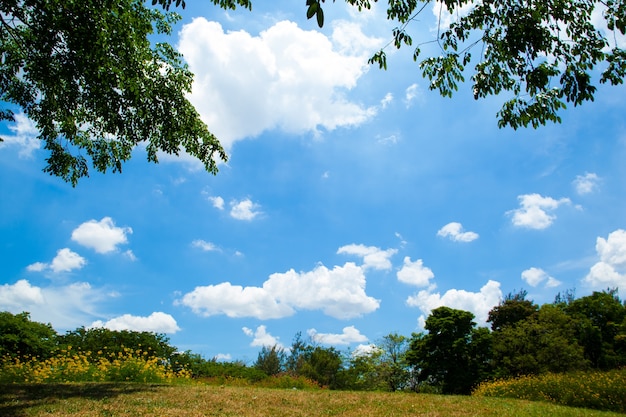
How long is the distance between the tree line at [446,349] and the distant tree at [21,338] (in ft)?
0.13

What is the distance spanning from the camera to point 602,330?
1382 inches

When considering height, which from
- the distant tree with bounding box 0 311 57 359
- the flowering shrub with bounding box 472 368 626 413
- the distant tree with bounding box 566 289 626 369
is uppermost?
the distant tree with bounding box 566 289 626 369

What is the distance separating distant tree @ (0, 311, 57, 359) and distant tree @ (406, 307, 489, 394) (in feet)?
91.2

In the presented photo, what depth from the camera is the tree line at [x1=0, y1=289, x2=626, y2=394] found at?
21750 millimetres

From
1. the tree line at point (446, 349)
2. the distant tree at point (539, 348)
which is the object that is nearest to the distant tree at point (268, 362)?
the tree line at point (446, 349)

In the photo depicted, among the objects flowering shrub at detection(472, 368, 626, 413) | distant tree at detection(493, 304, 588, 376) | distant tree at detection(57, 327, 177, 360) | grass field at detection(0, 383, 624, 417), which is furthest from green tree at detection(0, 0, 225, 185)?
distant tree at detection(493, 304, 588, 376)

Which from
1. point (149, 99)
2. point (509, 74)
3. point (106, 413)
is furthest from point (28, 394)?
point (509, 74)

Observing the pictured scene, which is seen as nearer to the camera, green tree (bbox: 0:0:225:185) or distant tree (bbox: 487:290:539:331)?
green tree (bbox: 0:0:225:185)

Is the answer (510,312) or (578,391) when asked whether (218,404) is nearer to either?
(578,391)

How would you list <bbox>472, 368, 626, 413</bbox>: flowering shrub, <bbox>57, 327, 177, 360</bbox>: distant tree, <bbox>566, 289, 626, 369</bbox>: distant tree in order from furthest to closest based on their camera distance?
<bbox>566, 289, 626, 369</bbox>: distant tree → <bbox>57, 327, 177, 360</bbox>: distant tree → <bbox>472, 368, 626, 413</bbox>: flowering shrub

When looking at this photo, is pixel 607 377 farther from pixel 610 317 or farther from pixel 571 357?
pixel 610 317

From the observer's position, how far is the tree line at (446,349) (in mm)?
21750

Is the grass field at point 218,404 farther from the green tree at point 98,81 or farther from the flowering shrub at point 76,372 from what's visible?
the green tree at point 98,81

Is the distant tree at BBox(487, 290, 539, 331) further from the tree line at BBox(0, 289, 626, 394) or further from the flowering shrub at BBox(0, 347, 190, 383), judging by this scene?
the flowering shrub at BBox(0, 347, 190, 383)
